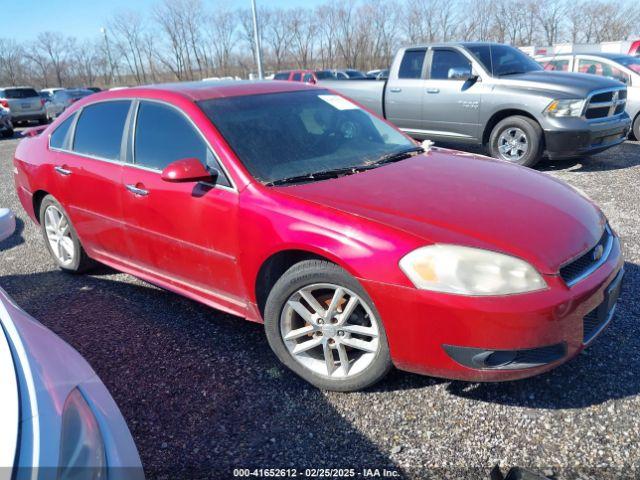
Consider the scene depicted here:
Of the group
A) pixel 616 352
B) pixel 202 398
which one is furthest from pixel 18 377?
pixel 616 352

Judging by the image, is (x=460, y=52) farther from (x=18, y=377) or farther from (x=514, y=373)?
(x=18, y=377)

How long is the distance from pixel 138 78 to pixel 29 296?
58.9 m

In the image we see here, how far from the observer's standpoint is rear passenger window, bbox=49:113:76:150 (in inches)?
162

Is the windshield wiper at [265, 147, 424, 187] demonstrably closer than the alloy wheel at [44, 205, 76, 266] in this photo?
Yes

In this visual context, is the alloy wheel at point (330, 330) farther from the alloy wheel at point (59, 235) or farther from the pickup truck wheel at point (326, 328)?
the alloy wheel at point (59, 235)

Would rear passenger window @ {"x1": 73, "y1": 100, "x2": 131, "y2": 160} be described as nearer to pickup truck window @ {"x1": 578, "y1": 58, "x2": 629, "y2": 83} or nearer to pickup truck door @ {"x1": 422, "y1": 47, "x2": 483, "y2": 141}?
pickup truck door @ {"x1": 422, "y1": 47, "x2": 483, "y2": 141}

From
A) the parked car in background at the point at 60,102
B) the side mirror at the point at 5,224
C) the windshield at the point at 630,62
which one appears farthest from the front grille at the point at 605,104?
the parked car in background at the point at 60,102

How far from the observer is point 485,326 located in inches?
84.8

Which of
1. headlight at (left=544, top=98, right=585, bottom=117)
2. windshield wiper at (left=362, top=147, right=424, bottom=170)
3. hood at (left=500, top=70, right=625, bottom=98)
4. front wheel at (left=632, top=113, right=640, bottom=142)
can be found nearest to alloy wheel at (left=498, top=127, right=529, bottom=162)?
headlight at (left=544, top=98, right=585, bottom=117)

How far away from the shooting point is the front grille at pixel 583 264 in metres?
2.27

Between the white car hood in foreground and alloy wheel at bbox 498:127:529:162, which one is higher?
the white car hood in foreground

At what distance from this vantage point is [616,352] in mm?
2828

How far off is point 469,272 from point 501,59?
6.59 m

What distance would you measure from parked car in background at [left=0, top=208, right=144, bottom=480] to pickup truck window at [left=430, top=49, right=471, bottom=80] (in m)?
7.36
